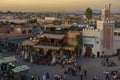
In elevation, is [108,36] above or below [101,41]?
above

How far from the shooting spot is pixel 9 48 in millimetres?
35594

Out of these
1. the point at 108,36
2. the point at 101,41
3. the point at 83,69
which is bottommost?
the point at 83,69

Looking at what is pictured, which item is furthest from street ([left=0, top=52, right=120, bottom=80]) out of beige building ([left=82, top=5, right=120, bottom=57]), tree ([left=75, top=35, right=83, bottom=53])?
tree ([left=75, top=35, right=83, bottom=53])

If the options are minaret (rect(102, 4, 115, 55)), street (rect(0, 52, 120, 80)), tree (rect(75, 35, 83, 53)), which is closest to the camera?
street (rect(0, 52, 120, 80))

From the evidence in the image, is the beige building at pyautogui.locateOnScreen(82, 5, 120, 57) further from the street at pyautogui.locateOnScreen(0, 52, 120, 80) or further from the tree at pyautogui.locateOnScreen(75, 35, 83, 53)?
the street at pyautogui.locateOnScreen(0, 52, 120, 80)

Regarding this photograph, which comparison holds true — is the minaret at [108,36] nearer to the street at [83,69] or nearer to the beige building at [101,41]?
the beige building at [101,41]

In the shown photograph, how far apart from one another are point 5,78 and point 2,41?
16.2 m

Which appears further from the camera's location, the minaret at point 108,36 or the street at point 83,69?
the minaret at point 108,36

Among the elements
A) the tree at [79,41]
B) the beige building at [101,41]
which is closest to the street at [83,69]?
the beige building at [101,41]

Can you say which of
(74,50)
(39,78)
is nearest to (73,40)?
(74,50)

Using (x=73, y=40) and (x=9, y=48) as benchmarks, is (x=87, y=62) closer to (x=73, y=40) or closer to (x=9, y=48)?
(x=73, y=40)

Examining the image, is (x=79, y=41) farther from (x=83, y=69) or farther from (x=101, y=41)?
(x=83, y=69)

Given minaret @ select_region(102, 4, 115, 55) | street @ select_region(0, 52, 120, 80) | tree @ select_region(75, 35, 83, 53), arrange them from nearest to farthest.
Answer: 1. street @ select_region(0, 52, 120, 80)
2. tree @ select_region(75, 35, 83, 53)
3. minaret @ select_region(102, 4, 115, 55)

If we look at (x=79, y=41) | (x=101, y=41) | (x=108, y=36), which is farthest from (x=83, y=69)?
(x=108, y=36)
